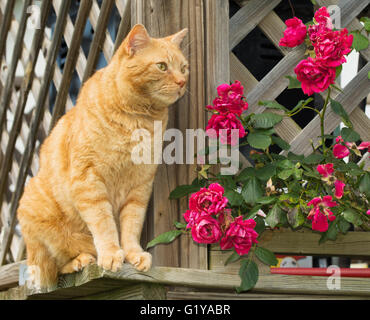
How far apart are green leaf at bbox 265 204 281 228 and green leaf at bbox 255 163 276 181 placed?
0.10 m

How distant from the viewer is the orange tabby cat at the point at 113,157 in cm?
183

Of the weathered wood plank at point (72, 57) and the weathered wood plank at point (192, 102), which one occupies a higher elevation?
the weathered wood plank at point (72, 57)

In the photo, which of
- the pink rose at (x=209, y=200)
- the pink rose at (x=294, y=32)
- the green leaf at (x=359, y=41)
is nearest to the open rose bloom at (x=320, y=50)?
the pink rose at (x=294, y=32)

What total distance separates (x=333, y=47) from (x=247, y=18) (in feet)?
1.11

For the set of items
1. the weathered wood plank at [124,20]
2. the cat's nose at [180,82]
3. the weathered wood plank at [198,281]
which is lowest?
the weathered wood plank at [198,281]

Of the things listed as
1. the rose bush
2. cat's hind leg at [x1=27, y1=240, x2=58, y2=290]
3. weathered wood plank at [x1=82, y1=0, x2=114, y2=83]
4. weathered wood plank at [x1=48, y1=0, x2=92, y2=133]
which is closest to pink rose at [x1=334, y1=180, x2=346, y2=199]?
the rose bush

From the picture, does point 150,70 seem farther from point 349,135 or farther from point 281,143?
point 349,135

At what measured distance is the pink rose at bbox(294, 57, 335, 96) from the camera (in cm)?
192

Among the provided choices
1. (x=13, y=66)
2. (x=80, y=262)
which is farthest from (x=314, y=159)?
(x=13, y=66)

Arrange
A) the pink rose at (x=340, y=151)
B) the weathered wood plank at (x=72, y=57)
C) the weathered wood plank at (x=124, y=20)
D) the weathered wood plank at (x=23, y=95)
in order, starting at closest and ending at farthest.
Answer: the pink rose at (x=340, y=151), the weathered wood plank at (x=124, y=20), the weathered wood plank at (x=72, y=57), the weathered wood plank at (x=23, y=95)

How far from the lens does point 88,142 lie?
184 cm

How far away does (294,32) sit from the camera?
1.97 metres

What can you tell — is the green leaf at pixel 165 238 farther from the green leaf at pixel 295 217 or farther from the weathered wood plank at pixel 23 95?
the weathered wood plank at pixel 23 95

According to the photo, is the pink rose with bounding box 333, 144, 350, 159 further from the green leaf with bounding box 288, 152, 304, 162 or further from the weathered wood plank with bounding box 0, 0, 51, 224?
the weathered wood plank with bounding box 0, 0, 51, 224
